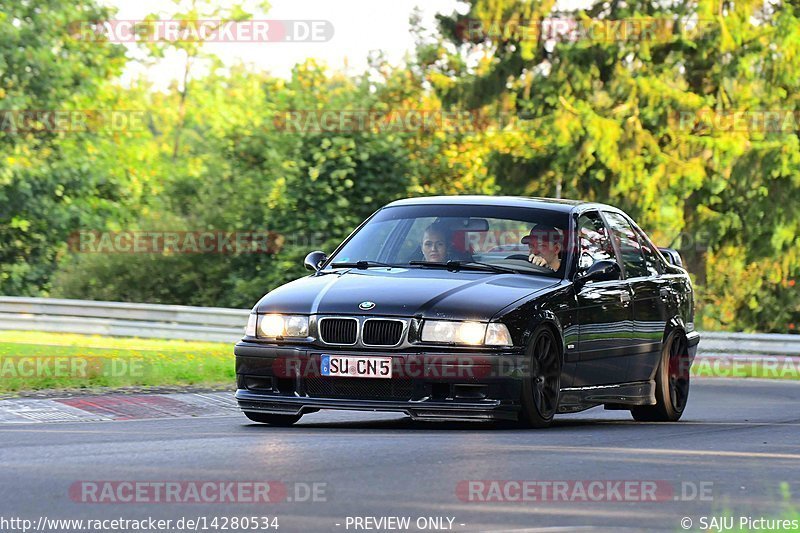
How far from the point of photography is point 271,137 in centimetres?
3700

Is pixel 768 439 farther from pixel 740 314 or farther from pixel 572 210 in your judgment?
pixel 740 314

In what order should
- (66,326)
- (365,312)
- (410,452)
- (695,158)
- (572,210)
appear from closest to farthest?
(410,452), (365,312), (572,210), (66,326), (695,158)

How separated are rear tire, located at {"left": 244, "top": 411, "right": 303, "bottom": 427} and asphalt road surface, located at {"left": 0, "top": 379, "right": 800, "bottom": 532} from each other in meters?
0.07

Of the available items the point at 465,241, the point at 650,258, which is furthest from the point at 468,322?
the point at 650,258

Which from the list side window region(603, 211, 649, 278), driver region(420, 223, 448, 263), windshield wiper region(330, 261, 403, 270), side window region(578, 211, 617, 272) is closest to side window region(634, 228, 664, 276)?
side window region(603, 211, 649, 278)

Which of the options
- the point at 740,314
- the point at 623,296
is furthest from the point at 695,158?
the point at 623,296

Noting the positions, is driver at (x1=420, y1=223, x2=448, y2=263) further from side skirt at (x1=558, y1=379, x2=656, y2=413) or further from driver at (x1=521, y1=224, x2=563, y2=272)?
side skirt at (x1=558, y1=379, x2=656, y2=413)

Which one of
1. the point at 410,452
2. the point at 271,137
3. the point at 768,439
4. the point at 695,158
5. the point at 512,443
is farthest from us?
the point at 271,137

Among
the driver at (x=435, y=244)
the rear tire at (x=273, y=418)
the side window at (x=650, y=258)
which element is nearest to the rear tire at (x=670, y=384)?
the side window at (x=650, y=258)

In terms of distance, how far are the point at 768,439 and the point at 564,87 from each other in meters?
24.0

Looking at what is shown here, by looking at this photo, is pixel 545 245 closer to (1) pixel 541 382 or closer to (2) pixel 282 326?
(1) pixel 541 382

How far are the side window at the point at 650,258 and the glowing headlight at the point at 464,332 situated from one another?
3186 millimetres

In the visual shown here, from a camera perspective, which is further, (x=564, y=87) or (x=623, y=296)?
(x=564, y=87)

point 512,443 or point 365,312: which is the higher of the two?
point 365,312
